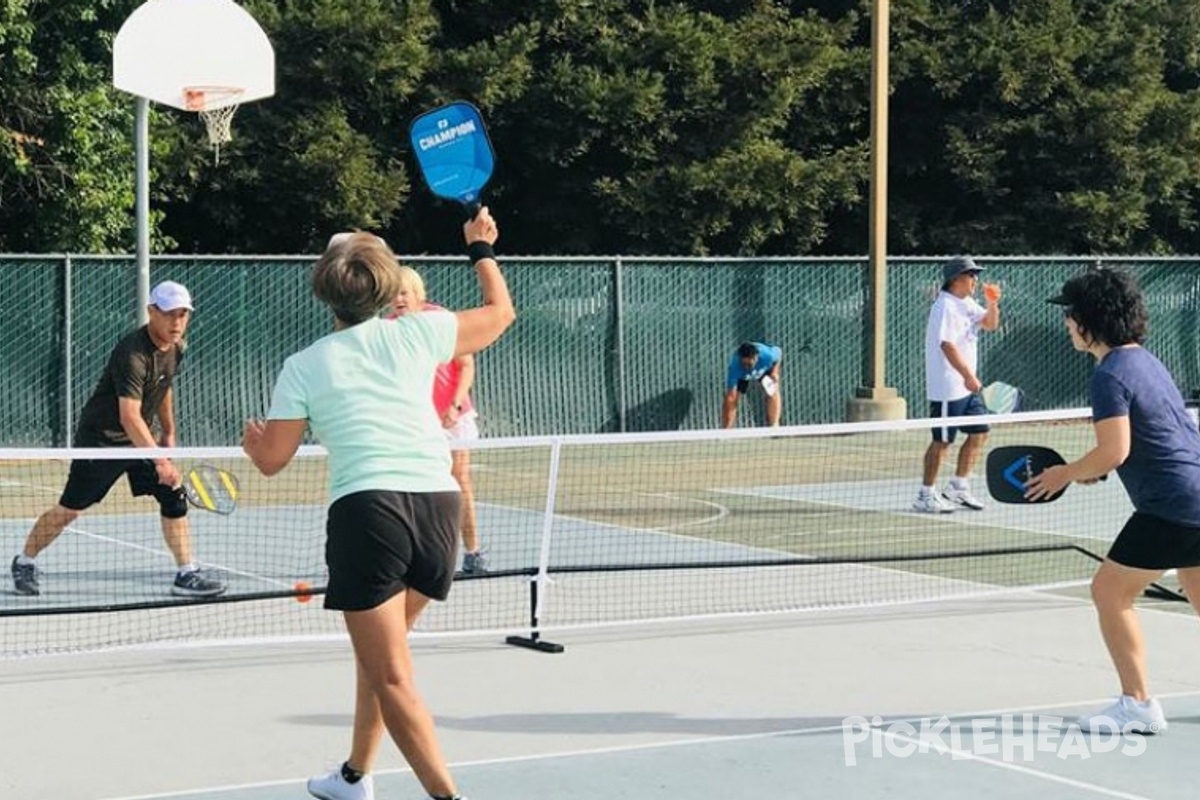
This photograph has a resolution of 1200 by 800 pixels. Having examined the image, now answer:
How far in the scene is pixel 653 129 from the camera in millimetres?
30281

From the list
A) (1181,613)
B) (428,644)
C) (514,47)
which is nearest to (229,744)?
(428,644)

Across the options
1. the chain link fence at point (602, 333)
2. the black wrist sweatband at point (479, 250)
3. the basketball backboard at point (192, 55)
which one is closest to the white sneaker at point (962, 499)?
the basketball backboard at point (192, 55)

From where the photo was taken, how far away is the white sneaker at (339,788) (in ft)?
20.4

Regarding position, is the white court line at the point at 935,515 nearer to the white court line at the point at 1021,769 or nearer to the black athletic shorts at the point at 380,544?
the white court line at the point at 1021,769

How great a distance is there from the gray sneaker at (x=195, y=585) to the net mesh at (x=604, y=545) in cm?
14

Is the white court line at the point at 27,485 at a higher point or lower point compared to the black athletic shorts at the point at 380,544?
lower

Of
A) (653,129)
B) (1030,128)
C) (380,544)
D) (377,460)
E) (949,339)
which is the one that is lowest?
(380,544)

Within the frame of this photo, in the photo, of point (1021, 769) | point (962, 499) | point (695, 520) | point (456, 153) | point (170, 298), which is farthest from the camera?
point (962, 499)

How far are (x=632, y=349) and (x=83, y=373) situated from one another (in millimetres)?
6061

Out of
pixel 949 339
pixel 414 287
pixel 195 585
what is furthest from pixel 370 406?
pixel 949 339

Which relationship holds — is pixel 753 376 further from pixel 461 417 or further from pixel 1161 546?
pixel 1161 546

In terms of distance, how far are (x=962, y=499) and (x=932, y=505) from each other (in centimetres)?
26

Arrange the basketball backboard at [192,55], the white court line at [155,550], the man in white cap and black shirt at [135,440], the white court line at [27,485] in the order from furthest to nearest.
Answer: the basketball backboard at [192,55], the white court line at [27,485], the white court line at [155,550], the man in white cap and black shirt at [135,440]

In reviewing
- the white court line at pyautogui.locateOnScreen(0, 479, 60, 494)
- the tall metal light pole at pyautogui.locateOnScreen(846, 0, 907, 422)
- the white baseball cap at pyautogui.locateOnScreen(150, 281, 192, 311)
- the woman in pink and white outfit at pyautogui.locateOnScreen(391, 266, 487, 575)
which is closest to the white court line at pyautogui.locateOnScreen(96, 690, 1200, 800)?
the woman in pink and white outfit at pyautogui.locateOnScreen(391, 266, 487, 575)
